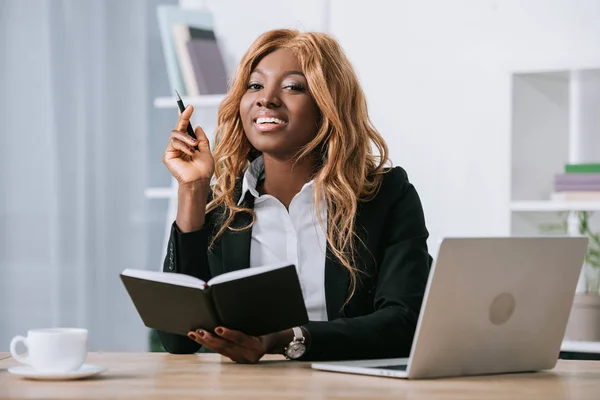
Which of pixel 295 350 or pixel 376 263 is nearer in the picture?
pixel 295 350

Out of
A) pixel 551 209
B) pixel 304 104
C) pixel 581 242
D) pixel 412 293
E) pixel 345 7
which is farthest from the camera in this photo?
pixel 345 7

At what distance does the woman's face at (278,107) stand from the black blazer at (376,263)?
18 centimetres

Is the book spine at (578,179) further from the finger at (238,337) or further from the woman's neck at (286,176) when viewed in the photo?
the finger at (238,337)

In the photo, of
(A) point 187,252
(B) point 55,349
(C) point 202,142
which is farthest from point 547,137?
(B) point 55,349

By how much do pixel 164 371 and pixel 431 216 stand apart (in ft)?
6.85

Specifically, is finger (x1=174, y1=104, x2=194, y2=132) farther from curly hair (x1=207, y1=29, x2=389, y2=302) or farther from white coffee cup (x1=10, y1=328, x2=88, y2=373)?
white coffee cup (x1=10, y1=328, x2=88, y2=373)

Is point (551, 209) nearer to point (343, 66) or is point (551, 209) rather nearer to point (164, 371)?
point (343, 66)

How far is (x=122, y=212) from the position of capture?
13.5 feet

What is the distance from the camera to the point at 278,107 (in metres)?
2.22

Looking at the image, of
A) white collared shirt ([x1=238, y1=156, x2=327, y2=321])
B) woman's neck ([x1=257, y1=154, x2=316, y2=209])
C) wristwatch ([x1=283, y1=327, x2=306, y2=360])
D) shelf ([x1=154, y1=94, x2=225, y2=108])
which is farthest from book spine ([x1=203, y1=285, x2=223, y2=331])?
shelf ([x1=154, y1=94, x2=225, y2=108])

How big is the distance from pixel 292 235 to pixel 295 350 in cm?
52


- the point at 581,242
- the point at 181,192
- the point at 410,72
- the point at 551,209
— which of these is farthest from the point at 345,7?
the point at 581,242

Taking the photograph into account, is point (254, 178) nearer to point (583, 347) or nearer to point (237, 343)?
point (237, 343)

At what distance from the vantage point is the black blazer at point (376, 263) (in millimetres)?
2016
